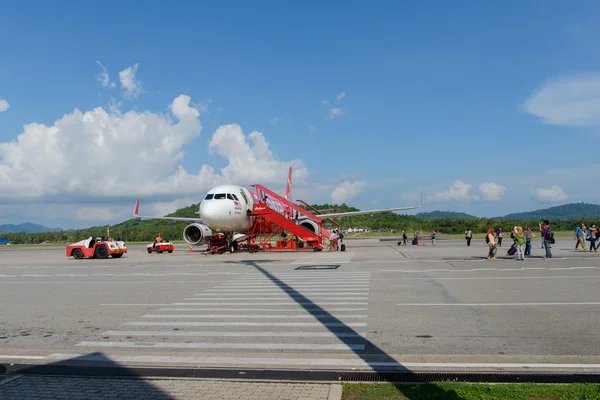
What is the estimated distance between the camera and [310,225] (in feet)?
116

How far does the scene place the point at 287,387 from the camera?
5512 millimetres

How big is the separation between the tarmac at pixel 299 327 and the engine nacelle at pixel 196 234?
59.1 feet

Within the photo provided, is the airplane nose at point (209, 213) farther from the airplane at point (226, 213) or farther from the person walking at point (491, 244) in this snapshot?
the person walking at point (491, 244)

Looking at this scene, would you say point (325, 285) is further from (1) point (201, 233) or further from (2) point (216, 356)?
(1) point (201, 233)

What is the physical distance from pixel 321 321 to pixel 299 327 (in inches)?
24.3

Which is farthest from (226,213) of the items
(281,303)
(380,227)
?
(380,227)

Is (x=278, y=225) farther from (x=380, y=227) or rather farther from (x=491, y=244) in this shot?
(x=380, y=227)

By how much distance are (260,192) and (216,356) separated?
29.5 metres

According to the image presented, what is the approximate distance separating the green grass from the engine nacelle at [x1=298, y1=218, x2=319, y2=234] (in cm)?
2917

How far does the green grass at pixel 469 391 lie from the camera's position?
4902 millimetres

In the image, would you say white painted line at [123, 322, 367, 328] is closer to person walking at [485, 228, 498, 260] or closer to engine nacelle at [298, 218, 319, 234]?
person walking at [485, 228, 498, 260]

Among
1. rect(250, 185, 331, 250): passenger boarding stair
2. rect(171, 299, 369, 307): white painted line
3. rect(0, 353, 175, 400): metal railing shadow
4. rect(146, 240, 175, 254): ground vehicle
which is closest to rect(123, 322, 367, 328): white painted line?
rect(171, 299, 369, 307): white painted line

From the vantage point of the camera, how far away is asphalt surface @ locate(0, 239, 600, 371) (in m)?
6.79

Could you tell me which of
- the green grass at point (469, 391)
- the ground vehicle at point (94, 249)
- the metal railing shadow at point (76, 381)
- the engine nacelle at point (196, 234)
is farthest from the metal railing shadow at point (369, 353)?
the engine nacelle at point (196, 234)
